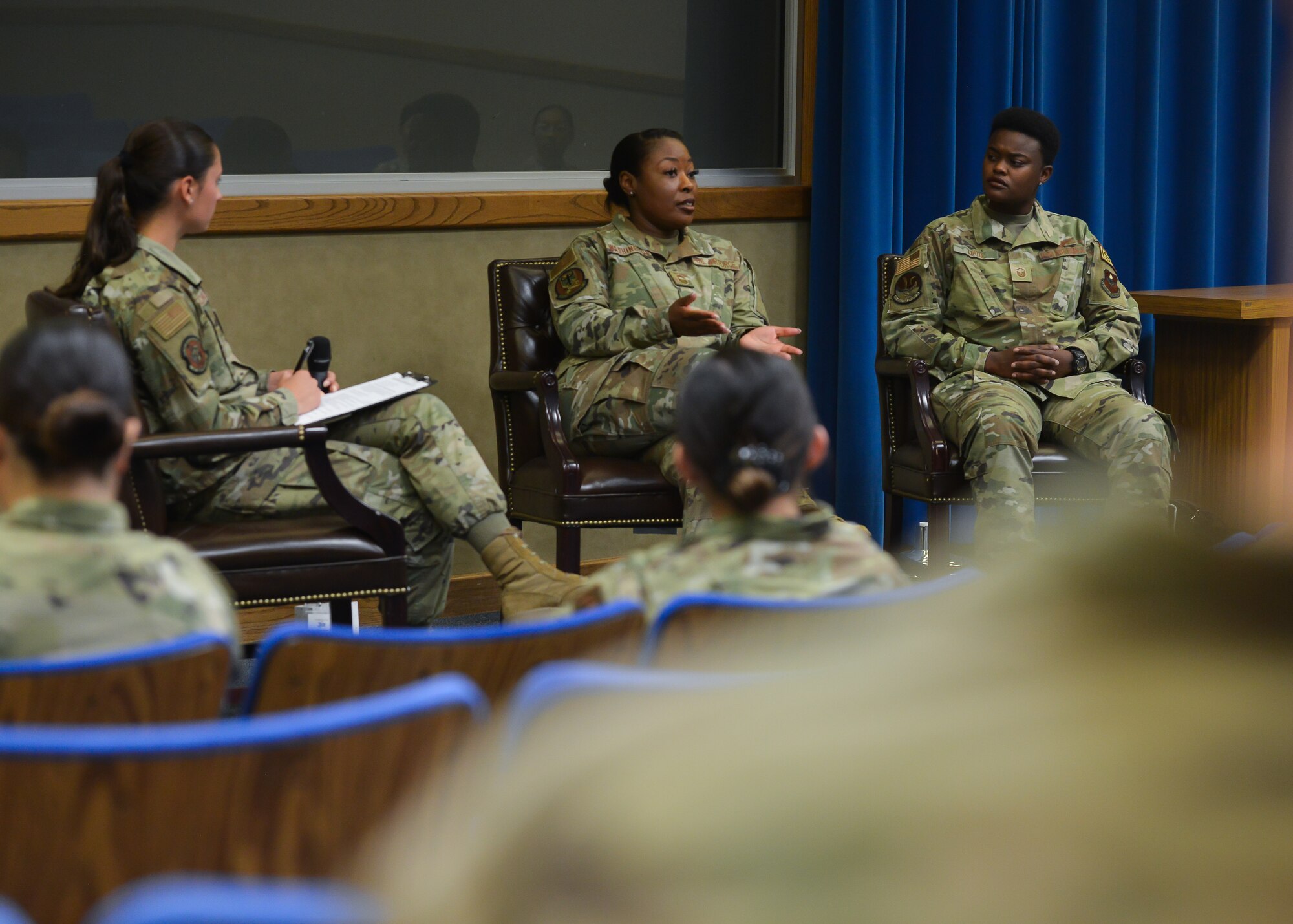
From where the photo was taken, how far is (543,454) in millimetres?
3740

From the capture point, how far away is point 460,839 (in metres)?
0.47

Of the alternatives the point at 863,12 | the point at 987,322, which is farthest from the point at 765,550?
the point at 863,12

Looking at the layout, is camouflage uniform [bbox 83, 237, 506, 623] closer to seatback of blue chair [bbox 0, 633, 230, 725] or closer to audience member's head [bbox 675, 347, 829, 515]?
audience member's head [bbox 675, 347, 829, 515]

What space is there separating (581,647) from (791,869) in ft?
3.57

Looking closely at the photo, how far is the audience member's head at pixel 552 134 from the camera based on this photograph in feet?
14.5

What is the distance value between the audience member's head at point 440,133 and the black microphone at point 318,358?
1.15 meters

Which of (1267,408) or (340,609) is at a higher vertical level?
(1267,408)

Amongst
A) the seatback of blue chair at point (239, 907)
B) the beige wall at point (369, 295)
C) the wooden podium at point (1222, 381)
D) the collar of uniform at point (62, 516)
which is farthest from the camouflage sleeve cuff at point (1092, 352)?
the seatback of blue chair at point (239, 907)

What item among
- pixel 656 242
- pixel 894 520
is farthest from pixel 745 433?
pixel 894 520

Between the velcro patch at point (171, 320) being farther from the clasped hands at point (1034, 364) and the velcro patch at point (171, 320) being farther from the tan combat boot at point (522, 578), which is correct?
the clasped hands at point (1034, 364)

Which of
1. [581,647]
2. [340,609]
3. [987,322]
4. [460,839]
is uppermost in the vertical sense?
[987,322]

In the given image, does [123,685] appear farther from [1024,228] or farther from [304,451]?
[1024,228]

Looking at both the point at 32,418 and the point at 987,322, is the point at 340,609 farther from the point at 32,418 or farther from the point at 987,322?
the point at 987,322

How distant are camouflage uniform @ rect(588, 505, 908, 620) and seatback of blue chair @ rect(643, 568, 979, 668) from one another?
9 centimetres
